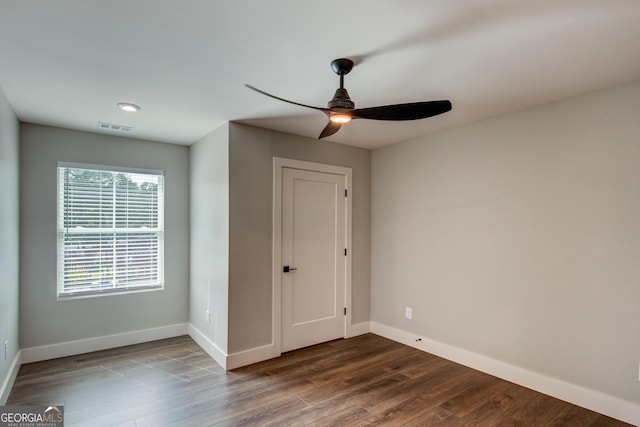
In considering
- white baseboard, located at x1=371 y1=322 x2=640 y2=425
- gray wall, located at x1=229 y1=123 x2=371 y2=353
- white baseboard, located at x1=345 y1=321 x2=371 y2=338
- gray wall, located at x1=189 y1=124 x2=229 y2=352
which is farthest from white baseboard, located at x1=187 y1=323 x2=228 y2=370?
white baseboard, located at x1=371 y1=322 x2=640 y2=425

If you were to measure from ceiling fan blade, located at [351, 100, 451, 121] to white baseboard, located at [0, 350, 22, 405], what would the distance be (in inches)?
132

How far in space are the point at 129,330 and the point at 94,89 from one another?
2794 millimetres

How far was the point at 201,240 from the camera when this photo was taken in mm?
4023

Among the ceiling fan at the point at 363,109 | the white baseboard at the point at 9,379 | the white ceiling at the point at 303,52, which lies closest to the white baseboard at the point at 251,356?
the white baseboard at the point at 9,379

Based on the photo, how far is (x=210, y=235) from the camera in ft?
12.4

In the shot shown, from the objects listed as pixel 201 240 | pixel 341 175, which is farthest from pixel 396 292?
pixel 201 240

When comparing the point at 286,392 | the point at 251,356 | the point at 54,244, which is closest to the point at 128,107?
the point at 54,244

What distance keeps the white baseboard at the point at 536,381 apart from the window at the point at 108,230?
3304 mm

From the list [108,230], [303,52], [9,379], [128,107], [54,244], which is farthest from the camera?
[108,230]

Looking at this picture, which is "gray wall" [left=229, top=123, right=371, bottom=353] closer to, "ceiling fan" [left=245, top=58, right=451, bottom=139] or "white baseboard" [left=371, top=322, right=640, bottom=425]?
"ceiling fan" [left=245, top=58, right=451, bottom=139]

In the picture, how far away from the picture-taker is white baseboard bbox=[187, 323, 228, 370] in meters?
3.35

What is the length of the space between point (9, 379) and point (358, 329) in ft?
11.4

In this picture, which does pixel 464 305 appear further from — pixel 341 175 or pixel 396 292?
Result: pixel 341 175

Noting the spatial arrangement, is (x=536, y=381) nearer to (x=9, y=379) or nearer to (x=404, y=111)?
(x=404, y=111)
